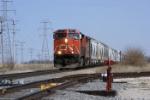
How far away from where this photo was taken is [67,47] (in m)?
33.6

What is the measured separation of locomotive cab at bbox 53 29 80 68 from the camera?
33.5 m

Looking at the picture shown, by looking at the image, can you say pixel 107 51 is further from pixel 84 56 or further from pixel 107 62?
pixel 107 62

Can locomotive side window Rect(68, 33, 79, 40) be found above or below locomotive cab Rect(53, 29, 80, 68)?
above

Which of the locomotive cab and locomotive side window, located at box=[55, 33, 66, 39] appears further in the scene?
locomotive side window, located at box=[55, 33, 66, 39]

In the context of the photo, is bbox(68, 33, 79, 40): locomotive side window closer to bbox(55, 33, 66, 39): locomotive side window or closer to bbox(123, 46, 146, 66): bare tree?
bbox(55, 33, 66, 39): locomotive side window

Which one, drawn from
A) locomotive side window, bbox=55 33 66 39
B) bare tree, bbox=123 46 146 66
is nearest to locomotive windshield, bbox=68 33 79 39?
locomotive side window, bbox=55 33 66 39

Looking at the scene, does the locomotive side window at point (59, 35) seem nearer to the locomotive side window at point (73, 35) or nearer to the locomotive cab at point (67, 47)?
the locomotive cab at point (67, 47)

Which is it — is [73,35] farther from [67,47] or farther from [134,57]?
[134,57]

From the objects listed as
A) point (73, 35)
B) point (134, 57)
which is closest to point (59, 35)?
point (73, 35)

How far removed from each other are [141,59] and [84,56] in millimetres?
20098

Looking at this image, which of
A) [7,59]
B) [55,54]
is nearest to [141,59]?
[7,59]

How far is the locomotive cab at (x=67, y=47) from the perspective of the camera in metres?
33.5

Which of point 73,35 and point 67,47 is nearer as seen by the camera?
point 67,47

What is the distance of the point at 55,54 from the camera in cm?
3375
